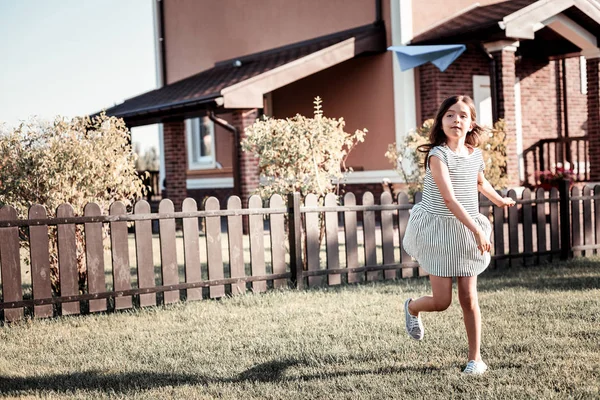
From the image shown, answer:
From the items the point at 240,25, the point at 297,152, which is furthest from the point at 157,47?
the point at 297,152

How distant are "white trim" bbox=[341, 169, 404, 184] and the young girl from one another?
9.88m

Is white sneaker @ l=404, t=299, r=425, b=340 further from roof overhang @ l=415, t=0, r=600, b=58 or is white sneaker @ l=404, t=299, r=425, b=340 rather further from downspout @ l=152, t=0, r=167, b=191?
downspout @ l=152, t=0, r=167, b=191

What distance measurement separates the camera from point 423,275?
8.80m

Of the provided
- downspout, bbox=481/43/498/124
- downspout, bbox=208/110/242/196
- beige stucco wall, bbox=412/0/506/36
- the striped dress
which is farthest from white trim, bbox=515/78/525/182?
the striped dress

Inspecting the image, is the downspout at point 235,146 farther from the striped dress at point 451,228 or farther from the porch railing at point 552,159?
the striped dress at point 451,228

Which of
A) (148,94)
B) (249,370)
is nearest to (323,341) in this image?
(249,370)

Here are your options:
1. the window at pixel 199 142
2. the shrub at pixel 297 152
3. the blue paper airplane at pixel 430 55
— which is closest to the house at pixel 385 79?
the blue paper airplane at pixel 430 55

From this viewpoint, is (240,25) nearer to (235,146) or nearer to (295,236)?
(235,146)

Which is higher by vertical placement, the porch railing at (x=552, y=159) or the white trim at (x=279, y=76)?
the white trim at (x=279, y=76)

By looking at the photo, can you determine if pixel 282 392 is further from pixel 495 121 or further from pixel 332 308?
pixel 495 121

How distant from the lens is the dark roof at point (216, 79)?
14.8 meters

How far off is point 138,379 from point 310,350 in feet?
3.91

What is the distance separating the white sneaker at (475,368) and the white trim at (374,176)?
400 inches

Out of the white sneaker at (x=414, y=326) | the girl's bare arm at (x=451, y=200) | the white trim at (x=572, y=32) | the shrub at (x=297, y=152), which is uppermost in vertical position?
the white trim at (x=572, y=32)
